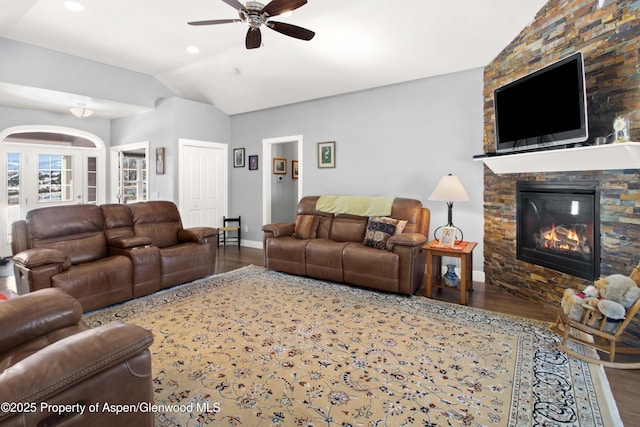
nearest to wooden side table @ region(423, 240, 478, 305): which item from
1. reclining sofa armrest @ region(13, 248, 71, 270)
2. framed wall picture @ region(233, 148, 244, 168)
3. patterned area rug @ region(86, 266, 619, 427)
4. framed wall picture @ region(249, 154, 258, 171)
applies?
patterned area rug @ region(86, 266, 619, 427)

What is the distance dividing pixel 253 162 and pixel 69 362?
5.74m

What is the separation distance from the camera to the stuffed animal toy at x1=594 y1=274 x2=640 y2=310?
228 cm

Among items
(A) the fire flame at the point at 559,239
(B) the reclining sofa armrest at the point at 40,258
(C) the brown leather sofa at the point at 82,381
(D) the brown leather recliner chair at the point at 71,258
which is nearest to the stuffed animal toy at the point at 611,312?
(A) the fire flame at the point at 559,239

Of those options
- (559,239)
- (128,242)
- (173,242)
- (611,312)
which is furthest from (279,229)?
(611,312)

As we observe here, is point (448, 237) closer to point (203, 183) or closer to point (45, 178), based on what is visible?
point (203, 183)

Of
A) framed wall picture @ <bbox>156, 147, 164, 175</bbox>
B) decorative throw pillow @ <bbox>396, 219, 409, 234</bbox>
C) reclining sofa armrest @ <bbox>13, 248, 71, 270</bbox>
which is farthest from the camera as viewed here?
framed wall picture @ <bbox>156, 147, 164, 175</bbox>

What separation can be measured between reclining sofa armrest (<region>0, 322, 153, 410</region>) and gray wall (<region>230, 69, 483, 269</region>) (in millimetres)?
4052

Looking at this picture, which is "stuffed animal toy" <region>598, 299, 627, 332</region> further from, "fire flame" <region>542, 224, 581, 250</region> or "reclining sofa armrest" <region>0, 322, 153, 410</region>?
"reclining sofa armrest" <region>0, 322, 153, 410</region>

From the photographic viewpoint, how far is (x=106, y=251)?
3.76m

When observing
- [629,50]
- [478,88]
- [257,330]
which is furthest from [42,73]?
[629,50]

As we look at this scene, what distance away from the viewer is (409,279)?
3.57 meters

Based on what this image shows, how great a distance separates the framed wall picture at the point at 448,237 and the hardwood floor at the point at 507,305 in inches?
22.4

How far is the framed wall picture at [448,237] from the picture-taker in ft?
12.1

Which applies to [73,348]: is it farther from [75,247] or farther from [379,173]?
[379,173]
